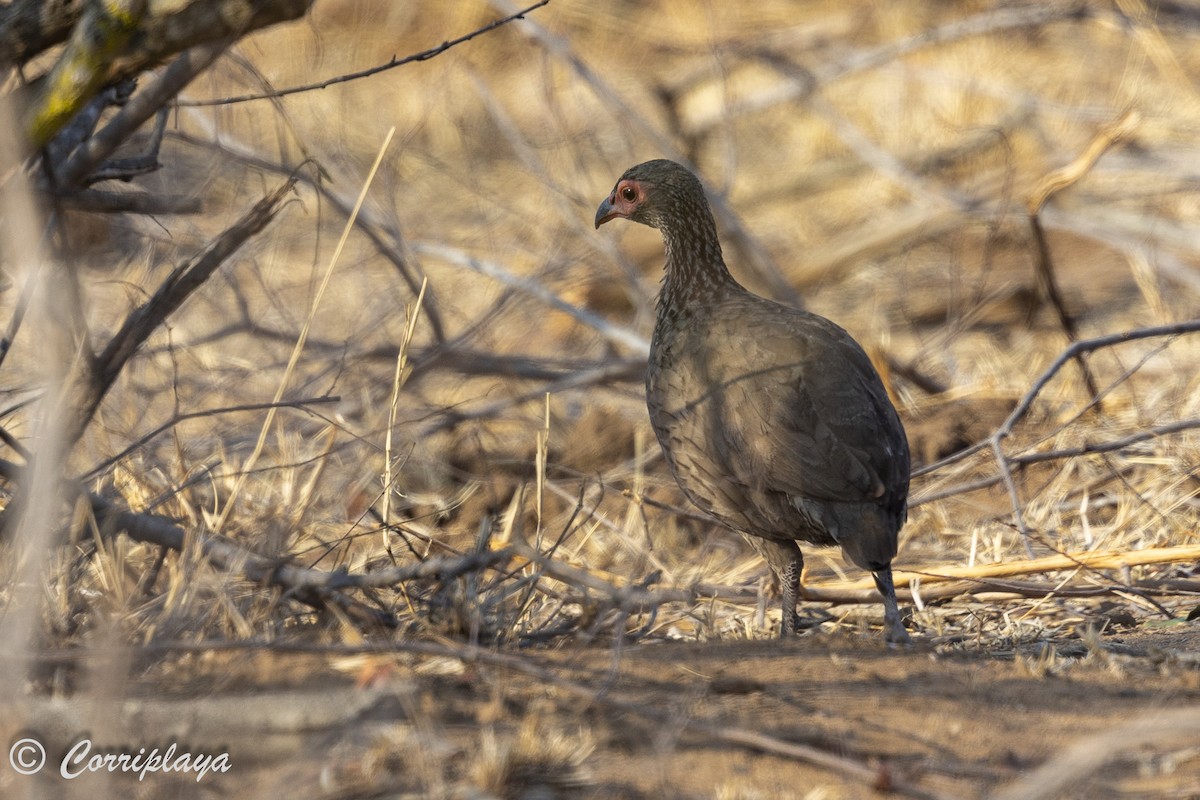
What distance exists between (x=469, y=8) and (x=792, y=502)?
837cm

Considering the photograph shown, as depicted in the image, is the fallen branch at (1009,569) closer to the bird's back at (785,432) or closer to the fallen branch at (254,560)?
the bird's back at (785,432)

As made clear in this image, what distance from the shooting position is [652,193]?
4543 mm

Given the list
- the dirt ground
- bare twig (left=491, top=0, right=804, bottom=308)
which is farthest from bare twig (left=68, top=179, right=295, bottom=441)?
bare twig (left=491, top=0, right=804, bottom=308)

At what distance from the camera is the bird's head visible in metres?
4.51

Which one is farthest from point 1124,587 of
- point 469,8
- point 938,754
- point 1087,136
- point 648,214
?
point 469,8

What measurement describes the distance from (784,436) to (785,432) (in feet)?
0.04

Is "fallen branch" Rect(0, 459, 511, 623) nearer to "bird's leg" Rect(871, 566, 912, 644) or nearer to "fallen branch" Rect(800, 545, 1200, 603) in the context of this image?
"bird's leg" Rect(871, 566, 912, 644)

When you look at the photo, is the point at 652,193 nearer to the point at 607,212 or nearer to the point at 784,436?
the point at 607,212

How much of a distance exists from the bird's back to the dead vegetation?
0.29m

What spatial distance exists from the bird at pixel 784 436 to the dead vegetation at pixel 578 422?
261 millimetres

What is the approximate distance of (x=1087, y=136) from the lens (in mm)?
9305

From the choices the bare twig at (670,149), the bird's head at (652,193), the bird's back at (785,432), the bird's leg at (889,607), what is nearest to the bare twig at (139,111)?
the bird's back at (785,432)

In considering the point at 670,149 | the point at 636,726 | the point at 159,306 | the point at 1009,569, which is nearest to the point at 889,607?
the point at 1009,569

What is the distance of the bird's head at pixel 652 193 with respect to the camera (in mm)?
4512
